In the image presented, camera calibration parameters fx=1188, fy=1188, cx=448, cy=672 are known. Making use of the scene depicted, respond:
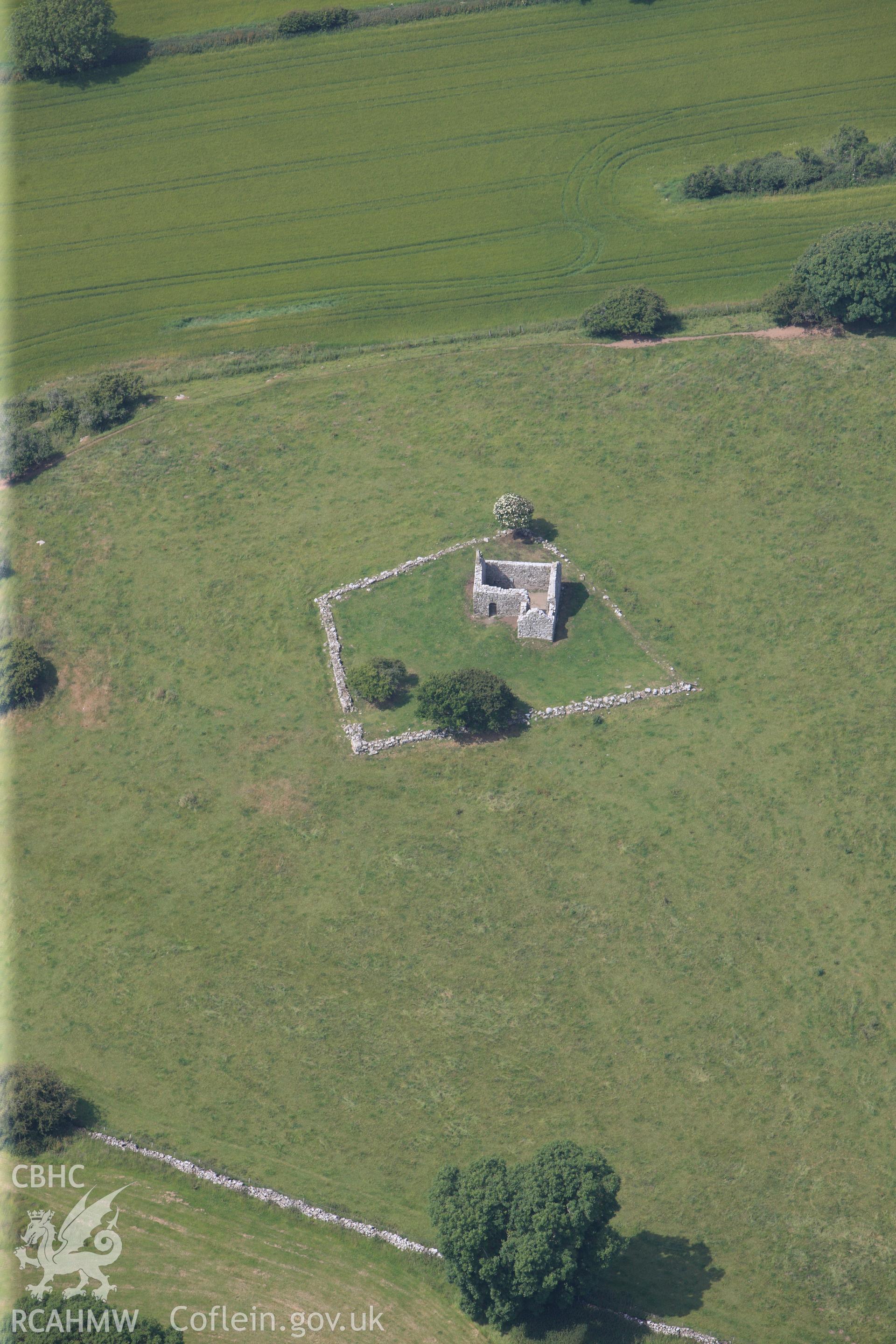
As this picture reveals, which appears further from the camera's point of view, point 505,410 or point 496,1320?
point 505,410

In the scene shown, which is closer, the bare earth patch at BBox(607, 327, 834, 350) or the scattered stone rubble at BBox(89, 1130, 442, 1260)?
the scattered stone rubble at BBox(89, 1130, 442, 1260)

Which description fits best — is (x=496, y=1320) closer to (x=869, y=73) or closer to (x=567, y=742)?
(x=567, y=742)

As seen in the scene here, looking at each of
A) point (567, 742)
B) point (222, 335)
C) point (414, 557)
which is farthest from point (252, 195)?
point (567, 742)

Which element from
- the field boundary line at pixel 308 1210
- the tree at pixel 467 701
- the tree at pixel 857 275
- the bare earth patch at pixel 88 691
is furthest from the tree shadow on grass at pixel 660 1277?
the tree at pixel 857 275

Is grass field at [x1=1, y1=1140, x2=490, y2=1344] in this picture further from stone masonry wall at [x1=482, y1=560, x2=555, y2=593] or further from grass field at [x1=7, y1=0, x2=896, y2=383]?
grass field at [x1=7, y1=0, x2=896, y2=383]

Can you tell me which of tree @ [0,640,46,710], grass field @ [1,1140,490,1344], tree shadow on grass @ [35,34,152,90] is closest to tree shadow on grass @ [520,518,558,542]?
tree @ [0,640,46,710]

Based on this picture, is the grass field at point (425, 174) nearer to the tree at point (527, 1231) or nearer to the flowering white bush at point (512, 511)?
the flowering white bush at point (512, 511)

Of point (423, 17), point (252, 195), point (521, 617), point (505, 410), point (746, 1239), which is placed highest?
point (423, 17)
